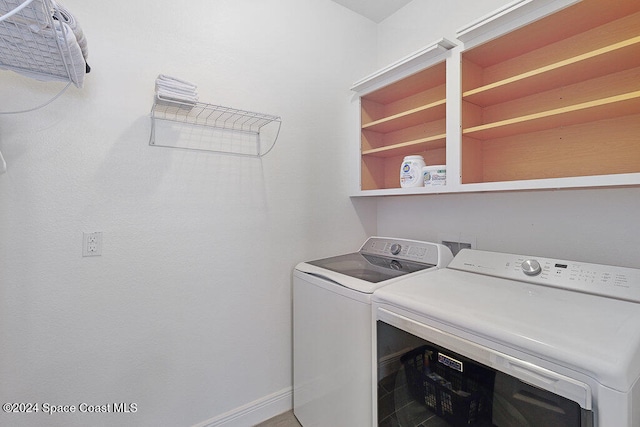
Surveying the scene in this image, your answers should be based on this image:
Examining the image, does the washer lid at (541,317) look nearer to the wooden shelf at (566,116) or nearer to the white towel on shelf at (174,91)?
the wooden shelf at (566,116)

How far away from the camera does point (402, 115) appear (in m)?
1.76

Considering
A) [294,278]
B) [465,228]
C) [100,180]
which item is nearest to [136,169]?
[100,180]

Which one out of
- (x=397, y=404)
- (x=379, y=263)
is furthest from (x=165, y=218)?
(x=397, y=404)

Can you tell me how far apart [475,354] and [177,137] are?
5.20 ft

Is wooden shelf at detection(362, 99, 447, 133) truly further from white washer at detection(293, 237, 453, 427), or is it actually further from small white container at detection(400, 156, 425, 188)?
white washer at detection(293, 237, 453, 427)

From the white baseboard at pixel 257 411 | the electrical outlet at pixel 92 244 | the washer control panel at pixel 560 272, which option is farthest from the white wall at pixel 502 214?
the electrical outlet at pixel 92 244

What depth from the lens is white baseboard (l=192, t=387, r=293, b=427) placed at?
5.25 feet

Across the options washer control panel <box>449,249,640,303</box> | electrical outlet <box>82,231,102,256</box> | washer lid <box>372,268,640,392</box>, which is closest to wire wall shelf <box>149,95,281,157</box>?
electrical outlet <box>82,231,102,256</box>

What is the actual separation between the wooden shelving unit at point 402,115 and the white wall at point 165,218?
0.87 ft

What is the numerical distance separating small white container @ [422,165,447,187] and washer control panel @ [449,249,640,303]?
1.33 ft

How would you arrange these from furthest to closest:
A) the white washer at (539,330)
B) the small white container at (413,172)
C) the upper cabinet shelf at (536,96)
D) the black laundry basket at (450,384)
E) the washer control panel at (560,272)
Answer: the small white container at (413,172) → the upper cabinet shelf at (536,96) → the washer control panel at (560,272) → the black laundry basket at (450,384) → the white washer at (539,330)

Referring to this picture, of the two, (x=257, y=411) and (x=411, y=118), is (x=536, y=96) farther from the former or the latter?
A: (x=257, y=411)

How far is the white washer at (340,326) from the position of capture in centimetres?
125

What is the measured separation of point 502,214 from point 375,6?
171 centimetres
